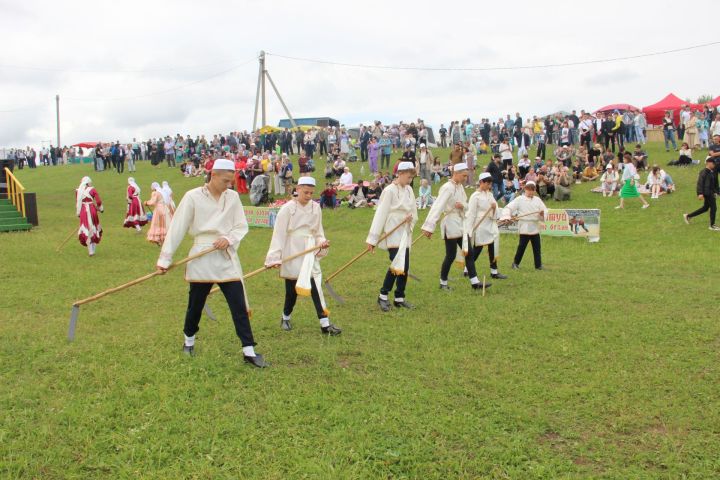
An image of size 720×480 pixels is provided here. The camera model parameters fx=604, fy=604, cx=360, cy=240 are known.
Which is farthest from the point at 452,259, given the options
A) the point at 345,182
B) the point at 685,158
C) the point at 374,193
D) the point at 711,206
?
the point at 685,158

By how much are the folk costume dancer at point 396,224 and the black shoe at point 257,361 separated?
10.3 feet

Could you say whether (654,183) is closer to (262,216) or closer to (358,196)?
(358,196)

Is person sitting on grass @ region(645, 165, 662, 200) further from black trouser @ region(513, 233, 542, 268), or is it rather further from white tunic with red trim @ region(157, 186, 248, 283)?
white tunic with red trim @ region(157, 186, 248, 283)

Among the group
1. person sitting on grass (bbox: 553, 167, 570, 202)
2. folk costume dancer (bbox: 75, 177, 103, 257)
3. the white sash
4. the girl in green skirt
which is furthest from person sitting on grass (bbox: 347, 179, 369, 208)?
the white sash

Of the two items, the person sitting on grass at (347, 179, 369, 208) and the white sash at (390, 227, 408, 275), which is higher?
the person sitting on grass at (347, 179, 369, 208)

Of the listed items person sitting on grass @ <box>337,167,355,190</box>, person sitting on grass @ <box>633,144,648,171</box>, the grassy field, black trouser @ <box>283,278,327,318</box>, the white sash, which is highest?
person sitting on grass @ <box>633,144,648,171</box>

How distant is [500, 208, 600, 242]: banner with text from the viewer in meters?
17.3

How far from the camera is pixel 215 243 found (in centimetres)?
654

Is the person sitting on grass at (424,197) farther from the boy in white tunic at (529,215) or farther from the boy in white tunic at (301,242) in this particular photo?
the boy in white tunic at (301,242)

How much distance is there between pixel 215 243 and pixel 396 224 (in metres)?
3.80

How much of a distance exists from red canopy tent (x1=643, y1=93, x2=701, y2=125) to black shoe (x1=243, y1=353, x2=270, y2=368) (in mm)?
32941

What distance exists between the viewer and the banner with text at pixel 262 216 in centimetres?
2292

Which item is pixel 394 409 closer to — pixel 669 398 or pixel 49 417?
pixel 669 398

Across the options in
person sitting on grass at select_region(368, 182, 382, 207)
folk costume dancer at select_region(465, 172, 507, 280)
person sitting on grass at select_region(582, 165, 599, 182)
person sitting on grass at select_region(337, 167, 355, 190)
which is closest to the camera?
folk costume dancer at select_region(465, 172, 507, 280)
